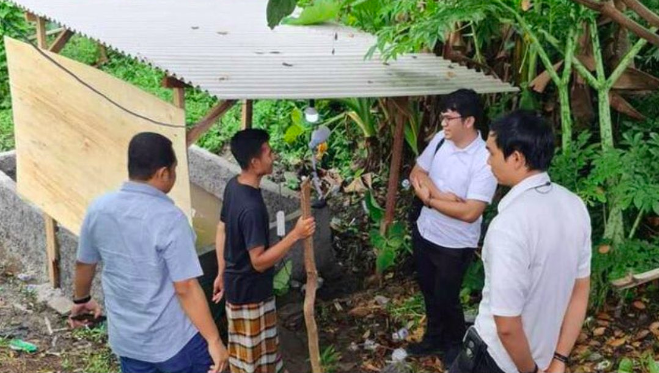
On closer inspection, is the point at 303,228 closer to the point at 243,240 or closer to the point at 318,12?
the point at 243,240

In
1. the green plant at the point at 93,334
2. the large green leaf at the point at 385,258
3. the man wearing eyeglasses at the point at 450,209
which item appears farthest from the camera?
the green plant at the point at 93,334

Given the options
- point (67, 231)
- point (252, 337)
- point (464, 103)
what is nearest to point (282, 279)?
point (252, 337)

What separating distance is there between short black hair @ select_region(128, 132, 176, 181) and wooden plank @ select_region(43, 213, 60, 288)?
2977mm

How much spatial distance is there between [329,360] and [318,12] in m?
2.43

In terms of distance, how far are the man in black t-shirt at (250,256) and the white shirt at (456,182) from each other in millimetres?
750

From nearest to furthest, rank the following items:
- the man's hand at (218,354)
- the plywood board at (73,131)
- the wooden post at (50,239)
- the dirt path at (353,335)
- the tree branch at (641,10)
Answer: the tree branch at (641,10)
the man's hand at (218,354)
the plywood board at (73,131)
the dirt path at (353,335)
the wooden post at (50,239)

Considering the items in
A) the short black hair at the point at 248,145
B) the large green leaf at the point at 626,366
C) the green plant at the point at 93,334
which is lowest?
the green plant at the point at 93,334

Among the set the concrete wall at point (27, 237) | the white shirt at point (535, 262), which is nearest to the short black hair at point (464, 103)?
the white shirt at point (535, 262)

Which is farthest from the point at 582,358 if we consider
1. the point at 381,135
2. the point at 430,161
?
the point at 381,135

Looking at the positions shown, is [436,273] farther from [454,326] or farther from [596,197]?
[596,197]

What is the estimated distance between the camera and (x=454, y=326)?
4770mm

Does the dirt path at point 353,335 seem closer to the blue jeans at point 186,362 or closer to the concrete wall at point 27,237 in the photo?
the concrete wall at point 27,237

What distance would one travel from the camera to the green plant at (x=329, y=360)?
16.6 ft

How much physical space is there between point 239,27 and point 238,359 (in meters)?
2.32
